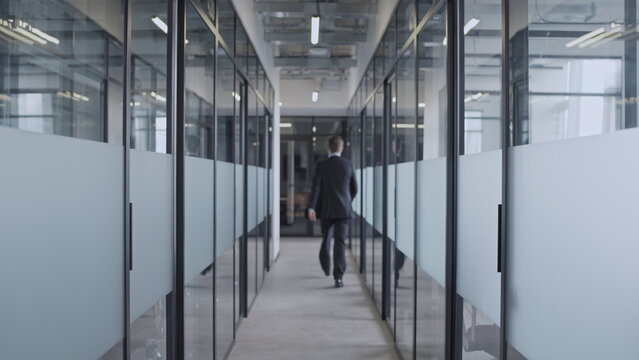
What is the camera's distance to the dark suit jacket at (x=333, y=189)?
24.2 feet

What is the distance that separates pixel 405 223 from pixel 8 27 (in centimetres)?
337

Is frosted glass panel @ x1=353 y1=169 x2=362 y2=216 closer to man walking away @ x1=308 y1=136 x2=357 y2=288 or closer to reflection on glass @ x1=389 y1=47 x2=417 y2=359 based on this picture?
man walking away @ x1=308 y1=136 x2=357 y2=288

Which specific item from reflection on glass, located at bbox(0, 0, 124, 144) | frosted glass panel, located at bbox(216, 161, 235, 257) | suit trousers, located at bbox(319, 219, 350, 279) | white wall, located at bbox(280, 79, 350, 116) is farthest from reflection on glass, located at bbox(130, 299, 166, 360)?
white wall, located at bbox(280, 79, 350, 116)

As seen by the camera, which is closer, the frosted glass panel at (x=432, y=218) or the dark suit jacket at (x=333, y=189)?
the frosted glass panel at (x=432, y=218)

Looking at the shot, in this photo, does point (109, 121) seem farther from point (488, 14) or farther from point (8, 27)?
point (488, 14)

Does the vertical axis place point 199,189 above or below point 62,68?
below

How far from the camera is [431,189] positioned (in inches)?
137

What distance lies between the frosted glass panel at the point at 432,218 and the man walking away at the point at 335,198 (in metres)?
3.50

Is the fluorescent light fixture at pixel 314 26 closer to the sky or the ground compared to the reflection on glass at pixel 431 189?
closer to the sky

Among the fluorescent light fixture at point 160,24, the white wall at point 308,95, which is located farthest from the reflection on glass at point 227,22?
the white wall at point 308,95

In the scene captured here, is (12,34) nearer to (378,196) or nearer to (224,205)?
(224,205)

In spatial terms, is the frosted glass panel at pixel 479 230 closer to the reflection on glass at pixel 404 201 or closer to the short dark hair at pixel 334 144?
the reflection on glass at pixel 404 201

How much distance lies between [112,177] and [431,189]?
1924mm

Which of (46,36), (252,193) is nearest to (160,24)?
(46,36)
